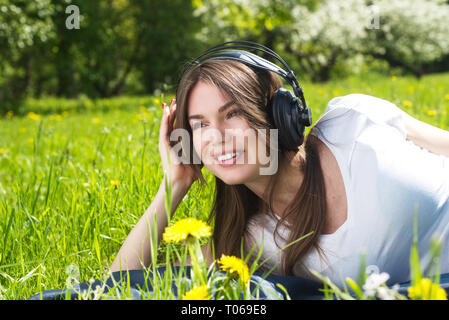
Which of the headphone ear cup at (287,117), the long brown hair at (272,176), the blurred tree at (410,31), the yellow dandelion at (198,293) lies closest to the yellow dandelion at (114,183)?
Answer: the long brown hair at (272,176)

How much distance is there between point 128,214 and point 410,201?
1219 millimetres

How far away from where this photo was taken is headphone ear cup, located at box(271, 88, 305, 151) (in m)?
1.48

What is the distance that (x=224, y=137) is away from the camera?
4.89 ft

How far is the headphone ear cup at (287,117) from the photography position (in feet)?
4.85

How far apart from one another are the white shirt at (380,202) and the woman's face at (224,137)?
0.31 m

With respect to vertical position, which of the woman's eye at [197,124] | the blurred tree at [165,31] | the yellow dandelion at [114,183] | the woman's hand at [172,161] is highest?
the blurred tree at [165,31]

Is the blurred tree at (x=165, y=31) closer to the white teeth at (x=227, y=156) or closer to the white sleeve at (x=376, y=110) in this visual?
the white sleeve at (x=376, y=110)

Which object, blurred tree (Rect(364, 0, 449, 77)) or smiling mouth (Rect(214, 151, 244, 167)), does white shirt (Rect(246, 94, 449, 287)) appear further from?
blurred tree (Rect(364, 0, 449, 77))

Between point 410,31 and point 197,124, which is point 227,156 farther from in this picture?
point 410,31

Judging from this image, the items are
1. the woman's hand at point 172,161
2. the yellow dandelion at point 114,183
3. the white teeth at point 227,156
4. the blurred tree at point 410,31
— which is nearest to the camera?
the white teeth at point 227,156

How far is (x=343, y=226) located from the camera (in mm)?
1503

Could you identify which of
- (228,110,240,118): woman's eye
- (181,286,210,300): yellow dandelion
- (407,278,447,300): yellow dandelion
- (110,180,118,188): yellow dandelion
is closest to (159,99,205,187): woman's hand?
(228,110,240,118): woman's eye

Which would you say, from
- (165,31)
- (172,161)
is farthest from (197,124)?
(165,31)
